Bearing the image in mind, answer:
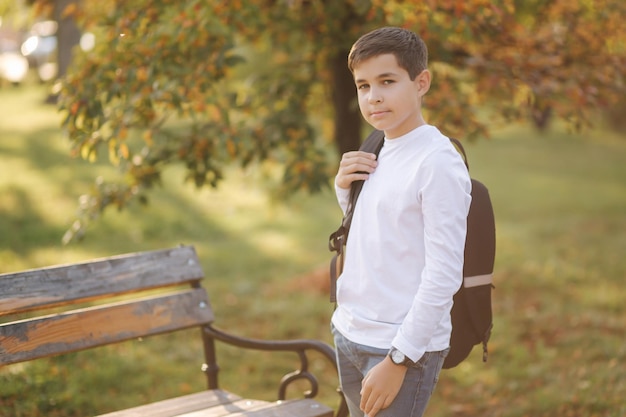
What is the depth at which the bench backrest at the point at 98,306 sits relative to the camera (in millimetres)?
2938

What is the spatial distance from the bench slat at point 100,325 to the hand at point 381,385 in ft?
4.81

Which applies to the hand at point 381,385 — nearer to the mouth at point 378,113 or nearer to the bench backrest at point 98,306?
the mouth at point 378,113

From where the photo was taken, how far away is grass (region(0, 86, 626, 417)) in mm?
4695

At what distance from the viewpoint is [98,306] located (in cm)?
323

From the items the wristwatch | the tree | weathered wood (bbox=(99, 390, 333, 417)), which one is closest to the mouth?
the wristwatch

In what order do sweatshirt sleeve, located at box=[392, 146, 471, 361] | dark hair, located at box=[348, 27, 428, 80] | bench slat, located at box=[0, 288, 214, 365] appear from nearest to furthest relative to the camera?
1. sweatshirt sleeve, located at box=[392, 146, 471, 361]
2. dark hair, located at box=[348, 27, 428, 80]
3. bench slat, located at box=[0, 288, 214, 365]

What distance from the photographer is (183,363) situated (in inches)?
214

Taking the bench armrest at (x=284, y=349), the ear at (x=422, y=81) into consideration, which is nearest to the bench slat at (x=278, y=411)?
the bench armrest at (x=284, y=349)

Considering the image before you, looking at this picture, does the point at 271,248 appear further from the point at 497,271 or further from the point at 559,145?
the point at 559,145

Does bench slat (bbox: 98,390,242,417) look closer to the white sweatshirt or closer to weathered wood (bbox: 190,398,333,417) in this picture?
weathered wood (bbox: 190,398,333,417)

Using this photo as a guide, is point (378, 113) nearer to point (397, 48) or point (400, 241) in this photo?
point (397, 48)

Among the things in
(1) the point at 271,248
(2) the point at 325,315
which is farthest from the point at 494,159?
(2) the point at 325,315

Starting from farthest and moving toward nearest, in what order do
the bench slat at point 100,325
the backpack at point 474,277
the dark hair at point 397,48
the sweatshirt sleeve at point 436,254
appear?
1. the bench slat at point 100,325
2. the backpack at point 474,277
3. the dark hair at point 397,48
4. the sweatshirt sleeve at point 436,254

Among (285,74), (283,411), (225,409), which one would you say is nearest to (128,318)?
(225,409)
